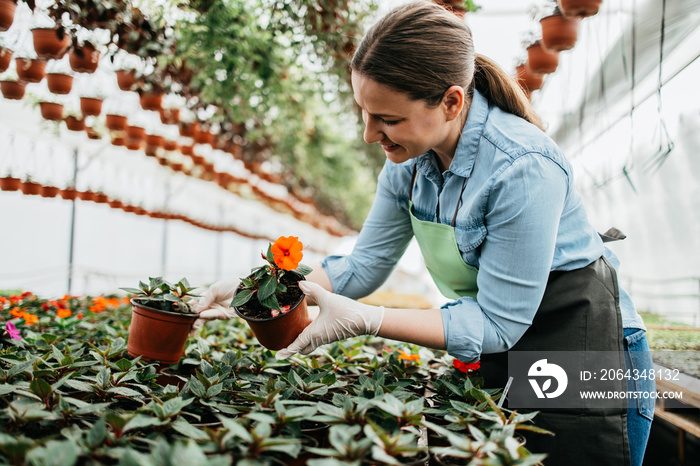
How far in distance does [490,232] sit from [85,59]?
283cm

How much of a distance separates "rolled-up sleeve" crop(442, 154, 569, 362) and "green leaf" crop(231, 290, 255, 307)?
1.48 ft

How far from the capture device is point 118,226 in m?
8.12

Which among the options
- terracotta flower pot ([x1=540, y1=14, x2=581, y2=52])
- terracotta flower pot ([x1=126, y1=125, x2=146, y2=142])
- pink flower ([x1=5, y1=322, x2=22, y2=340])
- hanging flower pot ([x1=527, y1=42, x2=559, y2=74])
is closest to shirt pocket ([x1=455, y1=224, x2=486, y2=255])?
pink flower ([x1=5, y1=322, x2=22, y2=340])

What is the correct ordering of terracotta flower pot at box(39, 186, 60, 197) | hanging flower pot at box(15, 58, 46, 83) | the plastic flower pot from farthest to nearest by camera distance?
terracotta flower pot at box(39, 186, 60, 197) → hanging flower pot at box(15, 58, 46, 83) → the plastic flower pot

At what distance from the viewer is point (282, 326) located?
1.21 metres

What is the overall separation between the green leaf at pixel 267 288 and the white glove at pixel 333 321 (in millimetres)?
73

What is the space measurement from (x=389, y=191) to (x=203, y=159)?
17.2ft

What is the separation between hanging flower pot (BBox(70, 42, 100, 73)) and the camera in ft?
9.70

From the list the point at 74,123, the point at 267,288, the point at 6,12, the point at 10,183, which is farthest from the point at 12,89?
the point at 267,288

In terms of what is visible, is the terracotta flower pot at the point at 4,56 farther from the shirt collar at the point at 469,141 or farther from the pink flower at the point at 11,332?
the shirt collar at the point at 469,141

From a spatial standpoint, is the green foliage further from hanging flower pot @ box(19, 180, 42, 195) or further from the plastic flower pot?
hanging flower pot @ box(19, 180, 42, 195)

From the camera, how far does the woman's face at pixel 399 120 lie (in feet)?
3.75

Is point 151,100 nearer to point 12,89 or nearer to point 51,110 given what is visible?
point 51,110

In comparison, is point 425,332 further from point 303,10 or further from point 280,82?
point 280,82
